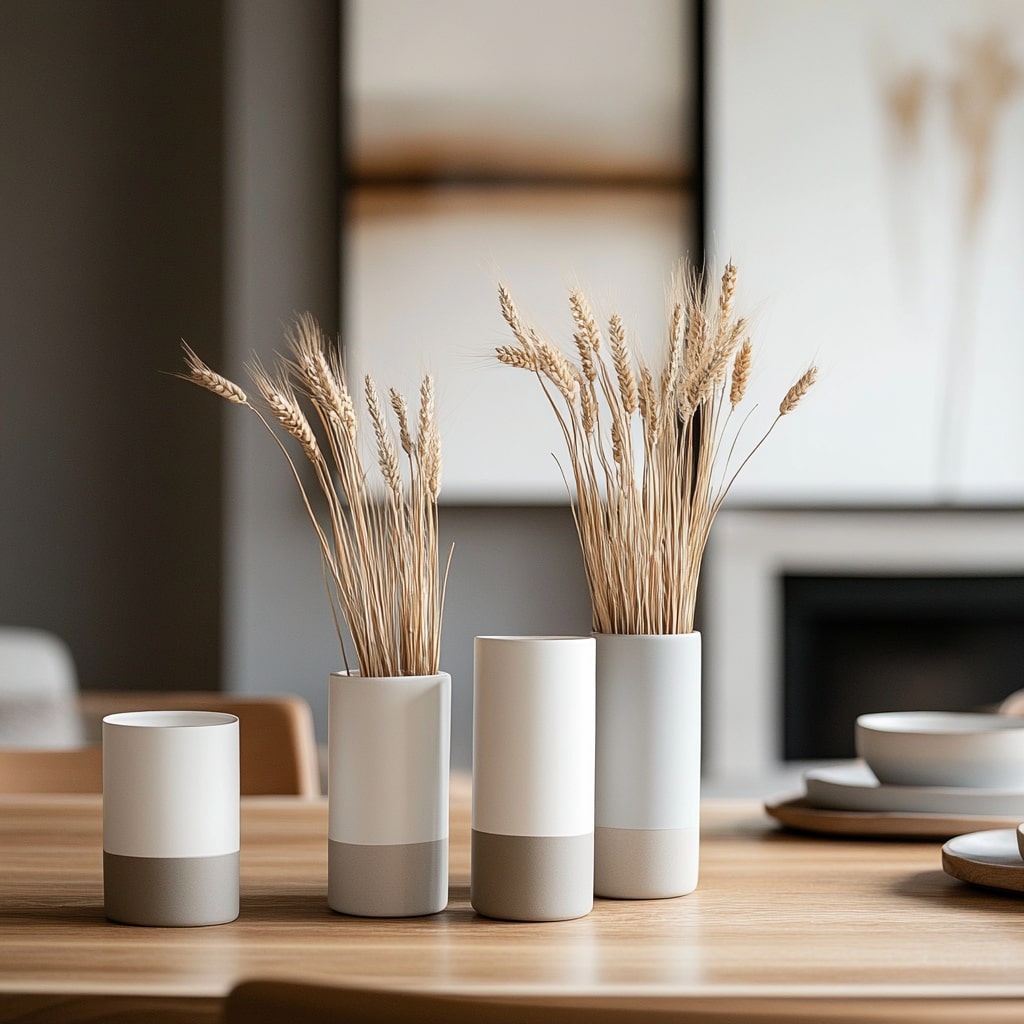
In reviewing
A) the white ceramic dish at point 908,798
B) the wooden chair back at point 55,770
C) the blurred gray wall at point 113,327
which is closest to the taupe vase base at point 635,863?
the white ceramic dish at point 908,798

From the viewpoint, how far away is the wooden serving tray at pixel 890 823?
1317 millimetres

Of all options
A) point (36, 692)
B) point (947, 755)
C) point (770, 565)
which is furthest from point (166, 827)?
point (770, 565)

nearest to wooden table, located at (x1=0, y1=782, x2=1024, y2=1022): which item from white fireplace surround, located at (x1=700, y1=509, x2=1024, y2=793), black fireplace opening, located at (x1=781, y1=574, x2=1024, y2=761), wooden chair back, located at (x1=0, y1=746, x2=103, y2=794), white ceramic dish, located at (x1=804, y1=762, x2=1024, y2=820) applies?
white ceramic dish, located at (x1=804, y1=762, x2=1024, y2=820)

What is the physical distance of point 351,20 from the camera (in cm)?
373

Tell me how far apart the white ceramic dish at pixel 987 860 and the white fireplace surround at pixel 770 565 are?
8.41ft

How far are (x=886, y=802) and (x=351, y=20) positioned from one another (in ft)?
9.93

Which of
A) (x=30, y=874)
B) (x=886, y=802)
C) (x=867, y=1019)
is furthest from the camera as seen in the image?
(x=886, y=802)

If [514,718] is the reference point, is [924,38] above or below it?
above

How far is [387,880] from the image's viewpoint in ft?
3.27

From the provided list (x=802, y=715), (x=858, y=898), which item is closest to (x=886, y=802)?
(x=858, y=898)

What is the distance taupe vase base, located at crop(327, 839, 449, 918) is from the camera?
996 millimetres

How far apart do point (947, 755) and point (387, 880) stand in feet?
2.12

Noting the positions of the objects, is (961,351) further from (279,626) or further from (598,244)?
(279,626)

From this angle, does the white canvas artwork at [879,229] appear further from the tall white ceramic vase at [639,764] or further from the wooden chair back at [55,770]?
the tall white ceramic vase at [639,764]
